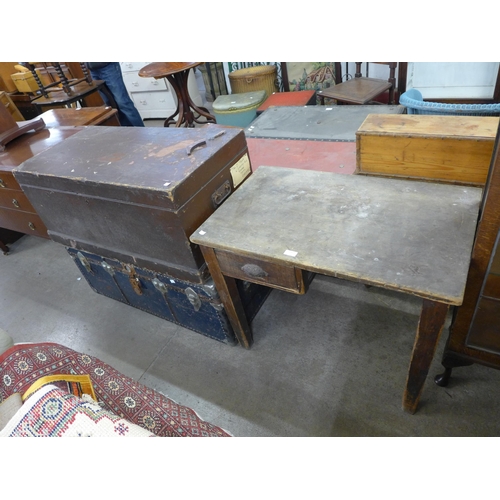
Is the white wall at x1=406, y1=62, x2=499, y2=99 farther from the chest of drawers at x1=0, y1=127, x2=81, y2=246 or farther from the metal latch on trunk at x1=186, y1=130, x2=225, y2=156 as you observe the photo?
the chest of drawers at x1=0, y1=127, x2=81, y2=246

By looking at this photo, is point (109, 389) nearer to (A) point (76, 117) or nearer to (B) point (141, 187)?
(B) point (141, 187)

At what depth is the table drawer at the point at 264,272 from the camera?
3.85 feet

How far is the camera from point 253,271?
1243mm

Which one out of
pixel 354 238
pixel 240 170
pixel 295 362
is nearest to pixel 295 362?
pixel 295 362

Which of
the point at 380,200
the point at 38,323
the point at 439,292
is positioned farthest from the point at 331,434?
the point at 38,323

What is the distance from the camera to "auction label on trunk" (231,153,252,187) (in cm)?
154

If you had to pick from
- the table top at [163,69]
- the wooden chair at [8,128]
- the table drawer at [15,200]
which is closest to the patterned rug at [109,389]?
the table drawer at [15,200]

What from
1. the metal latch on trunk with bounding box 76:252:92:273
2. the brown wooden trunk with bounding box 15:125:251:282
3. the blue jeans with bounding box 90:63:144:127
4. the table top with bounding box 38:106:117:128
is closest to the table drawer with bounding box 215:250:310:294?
the brown wooden trunk with bounding box 15:125:251:282

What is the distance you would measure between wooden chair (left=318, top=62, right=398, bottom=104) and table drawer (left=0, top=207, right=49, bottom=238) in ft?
7.70

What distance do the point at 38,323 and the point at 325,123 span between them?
223 centimetres

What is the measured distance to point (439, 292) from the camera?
35.8 inches

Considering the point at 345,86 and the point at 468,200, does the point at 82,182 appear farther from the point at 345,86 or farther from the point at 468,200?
the point at 345,86

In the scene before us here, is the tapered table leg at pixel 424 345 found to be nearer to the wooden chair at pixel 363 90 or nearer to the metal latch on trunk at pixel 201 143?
the metal latch on trunk at pixel 201 143

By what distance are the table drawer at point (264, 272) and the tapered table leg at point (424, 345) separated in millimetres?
377
